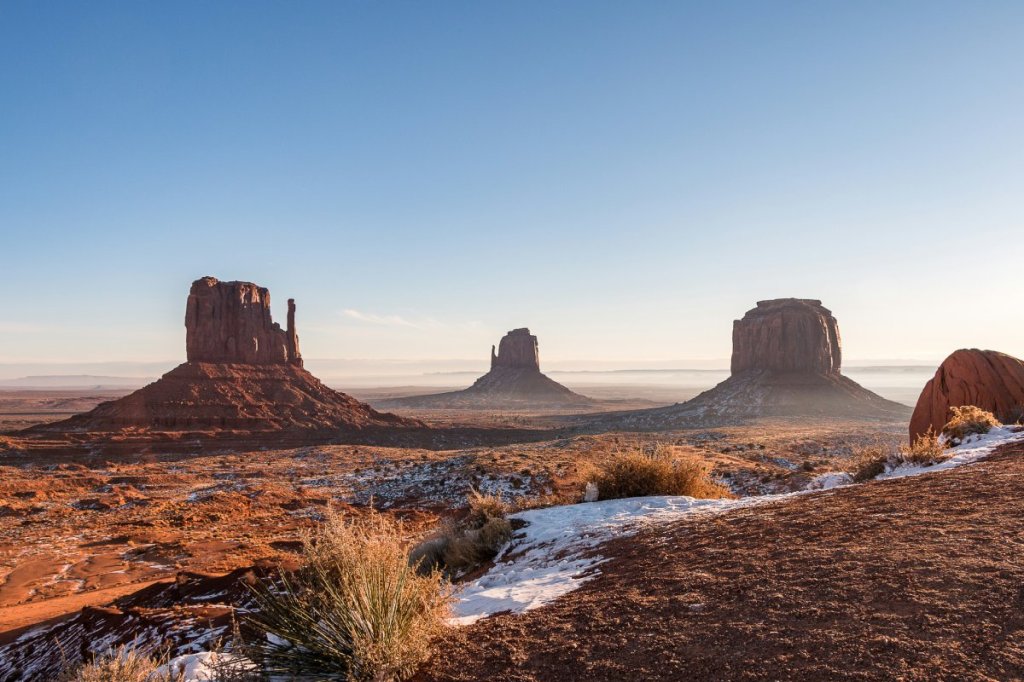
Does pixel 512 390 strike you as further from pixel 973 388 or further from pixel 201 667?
pixel 201 667

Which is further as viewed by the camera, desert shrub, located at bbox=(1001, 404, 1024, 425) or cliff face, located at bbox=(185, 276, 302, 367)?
cliff face, located at bbox=(185, 276, 302, 367)

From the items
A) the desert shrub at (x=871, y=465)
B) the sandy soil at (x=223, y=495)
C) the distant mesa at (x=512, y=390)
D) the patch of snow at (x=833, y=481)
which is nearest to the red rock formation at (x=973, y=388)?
the sandy soil at (x=223, y=495)

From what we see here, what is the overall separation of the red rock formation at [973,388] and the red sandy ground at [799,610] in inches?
493

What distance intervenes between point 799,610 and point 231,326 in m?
68.8

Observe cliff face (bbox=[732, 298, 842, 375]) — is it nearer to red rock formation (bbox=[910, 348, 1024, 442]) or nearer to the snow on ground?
red rock formation (bbox=[910, 348, 1024, 442])

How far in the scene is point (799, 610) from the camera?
12.5ft

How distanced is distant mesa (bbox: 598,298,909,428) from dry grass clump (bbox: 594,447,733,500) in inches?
2110

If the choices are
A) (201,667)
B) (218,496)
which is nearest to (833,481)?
(201,667)

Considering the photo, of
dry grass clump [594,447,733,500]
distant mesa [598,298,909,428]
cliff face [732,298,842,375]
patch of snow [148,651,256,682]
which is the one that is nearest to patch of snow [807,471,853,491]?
dry grass clump [594,447,733,500]

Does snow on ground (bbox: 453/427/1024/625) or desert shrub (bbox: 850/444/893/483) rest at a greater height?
desert shrub (bbox: 850/444/893/483)

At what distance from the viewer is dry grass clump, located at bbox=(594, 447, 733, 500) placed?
34.2ft

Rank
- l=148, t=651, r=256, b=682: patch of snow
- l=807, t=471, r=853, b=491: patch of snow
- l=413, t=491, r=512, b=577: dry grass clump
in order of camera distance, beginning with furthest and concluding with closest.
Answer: l=807, t=471, r=853, b=491: patch of snow, l=413, t=491, r=512, b=577: dry grass clump, l=148, t=651, r=256, b=682: patch of snow

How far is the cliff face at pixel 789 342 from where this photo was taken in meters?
85.9

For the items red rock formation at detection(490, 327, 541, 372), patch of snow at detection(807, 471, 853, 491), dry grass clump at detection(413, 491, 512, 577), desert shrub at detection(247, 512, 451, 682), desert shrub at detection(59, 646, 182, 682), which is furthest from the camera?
red rock formation at detection(490, 327, 541, 372)
